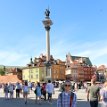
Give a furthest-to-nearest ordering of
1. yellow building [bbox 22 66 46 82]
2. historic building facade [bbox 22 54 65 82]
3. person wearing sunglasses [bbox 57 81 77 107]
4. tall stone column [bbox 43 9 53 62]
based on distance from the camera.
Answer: yellow building [bbox 22 66 46 82] → historic building facade [bbox 22 54 65 82] → tall stone column [bbox 43 9 53 62] → person wearing sunglasses [bbox 57 81 77 107]

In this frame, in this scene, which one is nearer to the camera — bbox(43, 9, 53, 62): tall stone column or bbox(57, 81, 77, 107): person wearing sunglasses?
bbox(57, 81, 77, 107): person wearing sunglasses

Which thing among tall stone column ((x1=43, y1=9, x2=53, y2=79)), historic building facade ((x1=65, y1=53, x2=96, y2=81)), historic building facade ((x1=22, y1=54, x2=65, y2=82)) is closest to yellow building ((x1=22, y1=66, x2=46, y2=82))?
historic building facade ((x1=22, y1=54, x2=65, y2=82))

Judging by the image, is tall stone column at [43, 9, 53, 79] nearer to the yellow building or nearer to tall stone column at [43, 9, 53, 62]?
tall stone column at [43, 9, 53, 62]

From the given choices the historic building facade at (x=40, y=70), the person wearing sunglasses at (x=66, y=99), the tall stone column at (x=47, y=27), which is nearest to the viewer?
the person wearing sunglasses at (x=66, y=99)

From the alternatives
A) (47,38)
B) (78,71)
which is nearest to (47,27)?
(47,38)

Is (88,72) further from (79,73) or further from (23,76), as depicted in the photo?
(23,76)

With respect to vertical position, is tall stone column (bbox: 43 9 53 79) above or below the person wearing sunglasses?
above

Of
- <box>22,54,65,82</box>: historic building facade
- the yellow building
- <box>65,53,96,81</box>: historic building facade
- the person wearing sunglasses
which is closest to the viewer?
the person wearing sunglasses

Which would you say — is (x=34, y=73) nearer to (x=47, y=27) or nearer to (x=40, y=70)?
(x=40, y=70)

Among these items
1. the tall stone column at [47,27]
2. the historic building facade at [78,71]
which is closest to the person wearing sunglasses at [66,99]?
the tall stone column at [47,27]

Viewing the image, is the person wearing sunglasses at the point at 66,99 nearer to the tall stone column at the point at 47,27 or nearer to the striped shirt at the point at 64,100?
the striped shirt at the point at 64,100

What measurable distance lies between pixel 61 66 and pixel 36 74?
8991 mm

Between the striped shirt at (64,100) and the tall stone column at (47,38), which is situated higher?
the tall stone column at (47,38)

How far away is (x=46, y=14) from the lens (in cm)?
7038
